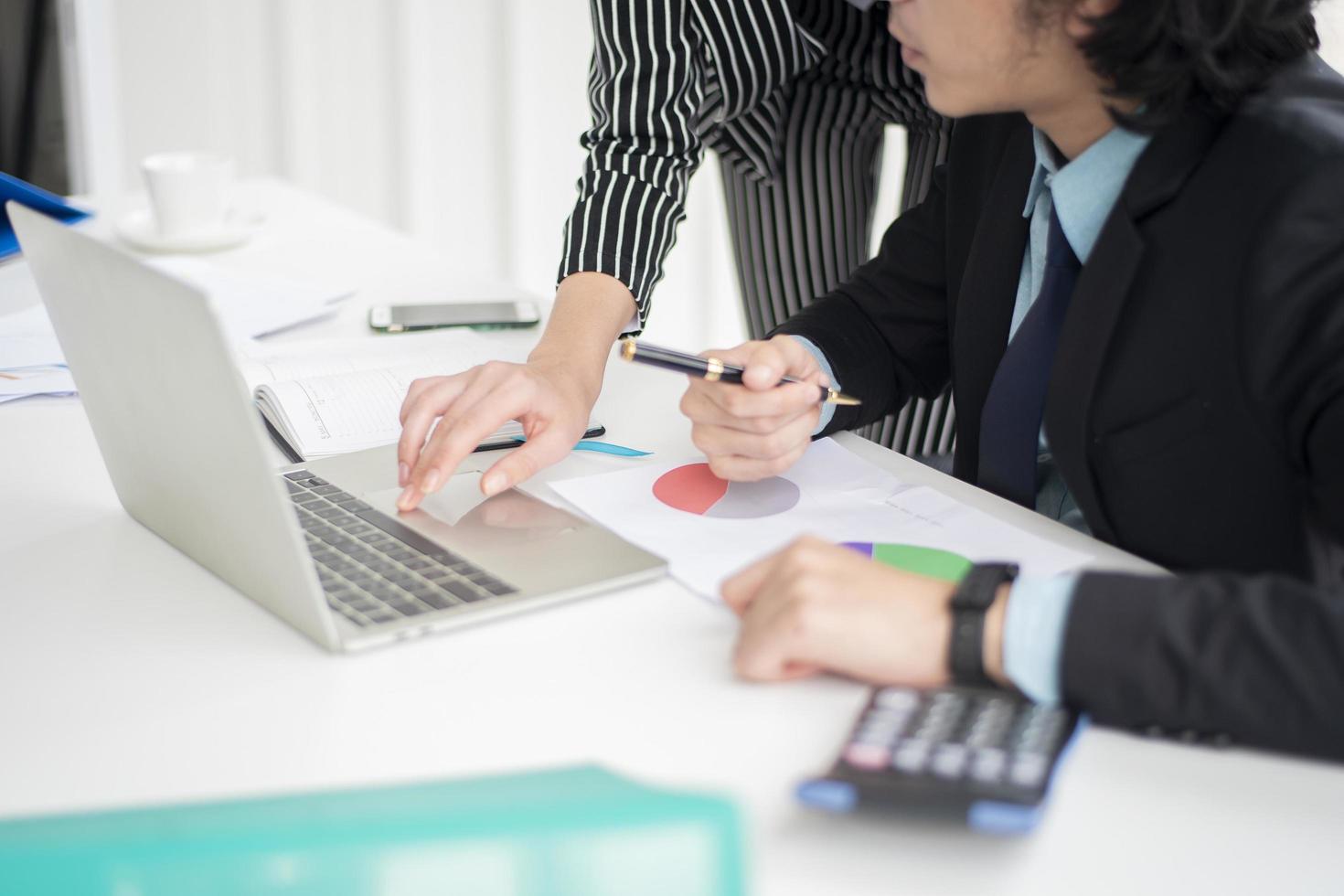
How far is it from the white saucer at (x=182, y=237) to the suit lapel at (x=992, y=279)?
0.98 meters

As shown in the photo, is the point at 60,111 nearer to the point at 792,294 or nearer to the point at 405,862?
the point at 792,294

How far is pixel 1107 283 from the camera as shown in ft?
3.08

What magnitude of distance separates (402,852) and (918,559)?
1.48 feet

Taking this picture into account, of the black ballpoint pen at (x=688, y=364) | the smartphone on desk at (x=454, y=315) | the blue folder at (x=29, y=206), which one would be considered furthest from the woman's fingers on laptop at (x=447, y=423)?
the blue folder at (x=29, y=206)

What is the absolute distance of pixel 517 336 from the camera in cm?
140

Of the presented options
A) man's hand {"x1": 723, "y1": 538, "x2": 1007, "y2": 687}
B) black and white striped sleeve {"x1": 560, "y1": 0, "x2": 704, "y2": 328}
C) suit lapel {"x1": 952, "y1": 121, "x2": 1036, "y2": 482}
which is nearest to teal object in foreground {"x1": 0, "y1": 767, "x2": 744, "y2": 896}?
man's hand {"x1": 723, "y1": 538, "x2": 1007, "y2": 687}

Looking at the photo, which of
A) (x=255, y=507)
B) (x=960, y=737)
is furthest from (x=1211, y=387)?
(x=255, y=507)

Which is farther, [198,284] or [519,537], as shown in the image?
[198,284]

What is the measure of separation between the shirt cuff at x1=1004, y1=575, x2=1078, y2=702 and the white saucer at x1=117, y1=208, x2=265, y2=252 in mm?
1296

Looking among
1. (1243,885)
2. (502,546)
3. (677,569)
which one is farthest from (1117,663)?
(502,546)

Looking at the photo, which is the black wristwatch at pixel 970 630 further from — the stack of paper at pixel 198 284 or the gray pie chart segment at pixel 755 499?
the stack of paper at pixel 198 284

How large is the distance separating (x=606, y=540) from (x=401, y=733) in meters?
0.24

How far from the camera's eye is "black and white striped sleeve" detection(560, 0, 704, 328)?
53.4 inches

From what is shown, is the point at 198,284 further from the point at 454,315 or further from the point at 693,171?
the point at 693,171
